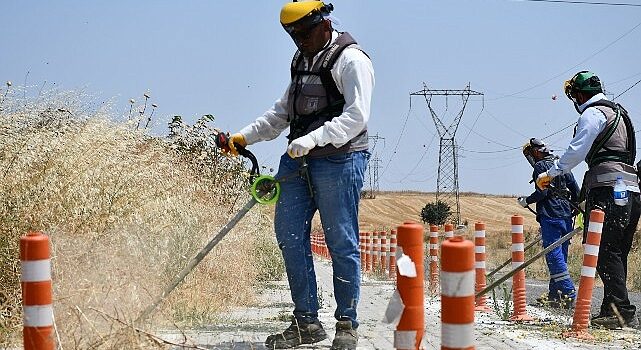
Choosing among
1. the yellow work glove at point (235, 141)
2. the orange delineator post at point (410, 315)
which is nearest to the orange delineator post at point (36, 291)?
the orange delineator post at point (410, 315)

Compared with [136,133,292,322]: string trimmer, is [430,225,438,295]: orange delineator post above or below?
below

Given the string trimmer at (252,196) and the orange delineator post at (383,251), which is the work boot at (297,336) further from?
the orange delineator post at (383,251)

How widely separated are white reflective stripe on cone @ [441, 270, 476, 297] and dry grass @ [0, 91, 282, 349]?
2564mm

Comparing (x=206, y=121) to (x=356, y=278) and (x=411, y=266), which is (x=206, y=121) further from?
(x=411, y=266)

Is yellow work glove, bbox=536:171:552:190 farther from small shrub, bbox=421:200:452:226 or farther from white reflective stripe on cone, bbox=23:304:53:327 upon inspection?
small shrub, bbox=421:200:452:226

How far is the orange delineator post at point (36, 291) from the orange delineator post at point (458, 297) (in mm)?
1997

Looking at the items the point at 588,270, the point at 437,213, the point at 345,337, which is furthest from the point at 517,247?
the point at 437,213

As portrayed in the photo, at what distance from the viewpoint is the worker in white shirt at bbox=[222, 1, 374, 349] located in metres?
6.46

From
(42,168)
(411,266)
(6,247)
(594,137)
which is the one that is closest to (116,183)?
(42,168)

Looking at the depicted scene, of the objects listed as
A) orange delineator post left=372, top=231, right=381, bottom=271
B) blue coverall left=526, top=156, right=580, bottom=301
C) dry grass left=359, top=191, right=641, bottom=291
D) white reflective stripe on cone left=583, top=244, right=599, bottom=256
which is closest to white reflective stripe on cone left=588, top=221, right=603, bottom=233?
white reflective stripe on cone left=583, top=244, right=599, bottom=256

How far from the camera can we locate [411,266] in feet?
13.8

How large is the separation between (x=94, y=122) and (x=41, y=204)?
2034mm

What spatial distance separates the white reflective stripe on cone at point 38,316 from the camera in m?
4.68

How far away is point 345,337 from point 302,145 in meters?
1.24
